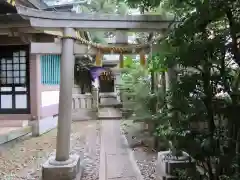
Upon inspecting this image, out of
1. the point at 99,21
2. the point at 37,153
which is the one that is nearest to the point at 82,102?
the point at 37,153

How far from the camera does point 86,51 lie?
231 inches

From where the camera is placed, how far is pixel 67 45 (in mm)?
5598

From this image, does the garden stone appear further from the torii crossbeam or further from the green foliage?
the torii crossbeam

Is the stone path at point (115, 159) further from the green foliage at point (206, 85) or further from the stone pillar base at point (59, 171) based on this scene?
the green foliage at point (206, 85)

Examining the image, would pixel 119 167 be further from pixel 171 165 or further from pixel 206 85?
pixel 206 85

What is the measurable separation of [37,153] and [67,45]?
3.89 meters

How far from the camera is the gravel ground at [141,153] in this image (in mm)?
6460

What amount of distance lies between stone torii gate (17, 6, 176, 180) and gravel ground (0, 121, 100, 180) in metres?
0.75

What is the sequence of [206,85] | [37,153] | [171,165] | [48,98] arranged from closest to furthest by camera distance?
[206,85] < [171,165] < [37,153] < [48,98]

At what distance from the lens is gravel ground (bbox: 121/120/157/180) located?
646 centimetres

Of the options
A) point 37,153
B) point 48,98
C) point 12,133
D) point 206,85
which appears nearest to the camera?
point 206,85

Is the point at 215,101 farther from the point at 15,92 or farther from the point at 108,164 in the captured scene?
the point at 15,92

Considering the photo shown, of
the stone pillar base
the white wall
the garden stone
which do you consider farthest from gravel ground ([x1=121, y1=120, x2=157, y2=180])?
the white wall

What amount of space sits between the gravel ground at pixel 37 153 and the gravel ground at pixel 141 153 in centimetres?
102
